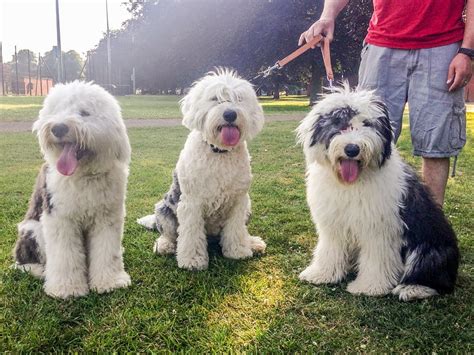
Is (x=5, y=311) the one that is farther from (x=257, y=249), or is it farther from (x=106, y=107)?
(x=257, y=249)

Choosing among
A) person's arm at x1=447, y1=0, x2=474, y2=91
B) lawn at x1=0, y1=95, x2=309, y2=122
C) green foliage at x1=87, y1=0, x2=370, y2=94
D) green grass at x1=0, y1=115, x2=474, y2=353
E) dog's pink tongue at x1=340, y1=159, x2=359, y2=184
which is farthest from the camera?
green foliage at x1=87, y1=0, x2=370, y2=94

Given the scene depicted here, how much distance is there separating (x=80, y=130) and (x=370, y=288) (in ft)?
7.92

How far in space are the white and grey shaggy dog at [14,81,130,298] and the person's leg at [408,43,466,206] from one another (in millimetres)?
2434

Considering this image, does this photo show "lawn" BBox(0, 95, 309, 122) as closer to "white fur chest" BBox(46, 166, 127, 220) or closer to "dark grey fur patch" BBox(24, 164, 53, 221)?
"dark grey fur patch" BBox(24, 164, 53, 221)

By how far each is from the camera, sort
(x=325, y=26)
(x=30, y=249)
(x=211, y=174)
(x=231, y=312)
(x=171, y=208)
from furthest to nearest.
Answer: (x=171, y=208) < (x=325, y=26) < (x=211, y=174) < (x=30, y=249) < (x=231, y=312)

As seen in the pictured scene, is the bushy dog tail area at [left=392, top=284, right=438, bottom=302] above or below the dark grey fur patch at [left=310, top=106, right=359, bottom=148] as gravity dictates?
below

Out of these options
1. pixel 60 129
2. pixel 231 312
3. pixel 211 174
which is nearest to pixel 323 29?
pixel 211 174

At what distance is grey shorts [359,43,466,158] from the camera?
3667 mm

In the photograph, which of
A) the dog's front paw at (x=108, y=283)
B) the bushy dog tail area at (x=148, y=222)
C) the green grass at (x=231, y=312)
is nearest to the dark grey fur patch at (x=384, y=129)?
the green grass at (x=231, y=312)

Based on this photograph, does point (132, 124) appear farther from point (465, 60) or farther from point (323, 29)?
point (465, 60)

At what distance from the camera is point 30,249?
11.8ft

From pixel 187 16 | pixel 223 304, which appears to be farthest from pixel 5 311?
pixel 187 16

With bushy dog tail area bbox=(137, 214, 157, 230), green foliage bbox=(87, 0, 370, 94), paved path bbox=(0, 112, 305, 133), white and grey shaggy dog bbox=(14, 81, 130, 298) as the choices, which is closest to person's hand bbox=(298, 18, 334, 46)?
white and grey shaggy dog bbox=(14, 81, 130, 298)

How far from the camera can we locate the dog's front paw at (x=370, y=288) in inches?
133
